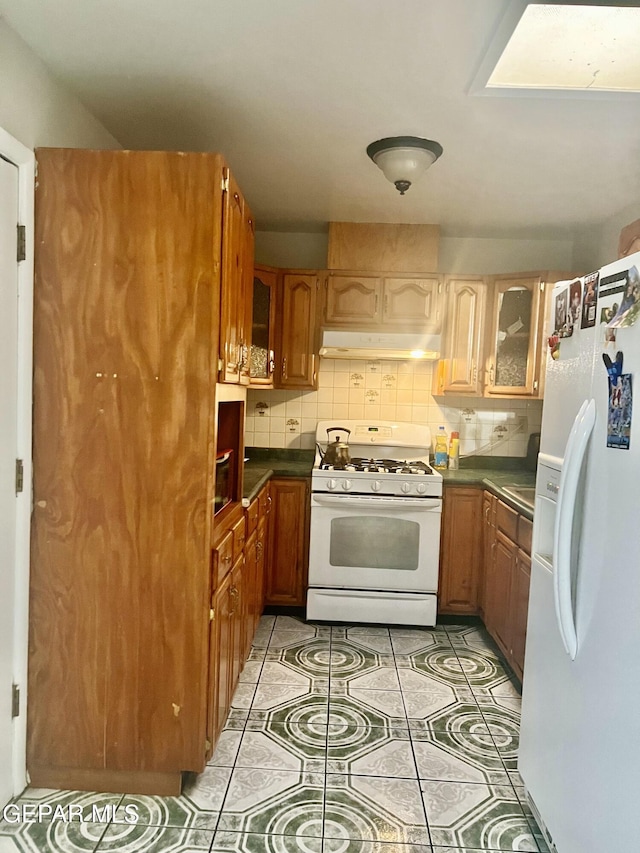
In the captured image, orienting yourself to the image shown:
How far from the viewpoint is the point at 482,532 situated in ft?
10.8

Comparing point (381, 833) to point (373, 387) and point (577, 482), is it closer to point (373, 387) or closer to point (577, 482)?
point (577, 482)

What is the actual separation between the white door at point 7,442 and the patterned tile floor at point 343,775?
30cm

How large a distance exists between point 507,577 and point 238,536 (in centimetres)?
141

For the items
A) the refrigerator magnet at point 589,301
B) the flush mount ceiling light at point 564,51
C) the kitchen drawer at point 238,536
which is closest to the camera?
the flush mount ceiling light at point 564,51

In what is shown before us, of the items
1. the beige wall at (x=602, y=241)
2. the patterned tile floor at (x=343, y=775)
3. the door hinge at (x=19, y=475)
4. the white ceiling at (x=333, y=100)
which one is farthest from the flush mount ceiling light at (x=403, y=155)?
the patterned tile floor at (x=343, y=775)

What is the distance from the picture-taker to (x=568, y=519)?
148cm

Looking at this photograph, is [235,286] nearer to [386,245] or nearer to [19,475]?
[19,475]

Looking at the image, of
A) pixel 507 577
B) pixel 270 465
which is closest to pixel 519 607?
pixel 507 577

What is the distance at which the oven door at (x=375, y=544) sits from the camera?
3225mm

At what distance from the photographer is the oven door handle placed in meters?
3.20

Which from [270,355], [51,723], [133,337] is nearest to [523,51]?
[133,337]

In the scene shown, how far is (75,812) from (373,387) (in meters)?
2.73

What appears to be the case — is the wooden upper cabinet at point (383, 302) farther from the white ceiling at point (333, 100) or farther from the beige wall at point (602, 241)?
the beige wall at point (602, 241)

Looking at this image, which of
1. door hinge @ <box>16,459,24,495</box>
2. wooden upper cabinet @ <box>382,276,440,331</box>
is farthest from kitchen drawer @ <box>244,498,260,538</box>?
wooden upper cabinet @ <box>382,276,440,331</box>
